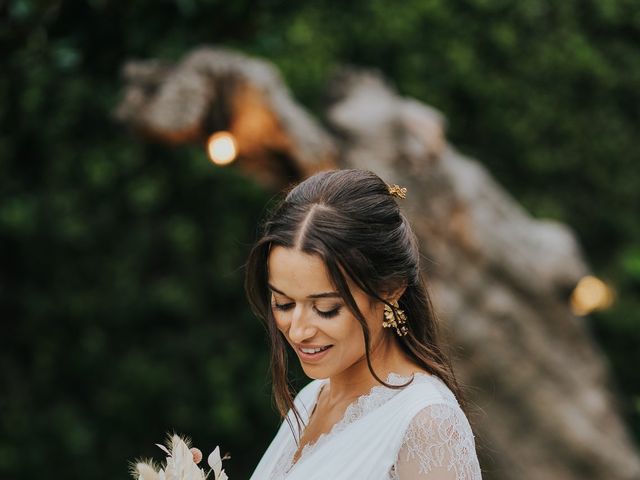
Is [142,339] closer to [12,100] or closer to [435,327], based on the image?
[12,100]

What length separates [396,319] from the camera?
208 cm

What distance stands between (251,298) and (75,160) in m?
4.34

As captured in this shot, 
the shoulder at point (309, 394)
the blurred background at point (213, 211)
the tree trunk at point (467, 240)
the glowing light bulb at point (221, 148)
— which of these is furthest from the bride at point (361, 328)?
the blurred background at point (213, 211)

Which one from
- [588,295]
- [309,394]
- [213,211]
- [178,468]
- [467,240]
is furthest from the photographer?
[213,211]

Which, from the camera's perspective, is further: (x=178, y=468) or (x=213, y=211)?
(x=213, y=211)

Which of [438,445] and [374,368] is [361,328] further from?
[438,445]

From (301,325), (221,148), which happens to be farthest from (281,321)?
(221,148)

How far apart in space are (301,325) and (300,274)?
0.10 meters

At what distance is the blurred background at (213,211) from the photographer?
622cm

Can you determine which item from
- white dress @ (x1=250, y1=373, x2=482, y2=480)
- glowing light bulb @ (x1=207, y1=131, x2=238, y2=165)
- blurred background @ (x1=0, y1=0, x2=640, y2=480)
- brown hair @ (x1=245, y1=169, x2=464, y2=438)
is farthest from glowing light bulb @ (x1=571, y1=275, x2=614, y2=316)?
white dress @ (x1=250, y1=373, x2=482, y2=480)

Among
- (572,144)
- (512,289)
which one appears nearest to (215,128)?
(512,289)

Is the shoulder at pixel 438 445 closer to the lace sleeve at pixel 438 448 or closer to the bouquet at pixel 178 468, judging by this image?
the lace sleeve at pixel 438 448

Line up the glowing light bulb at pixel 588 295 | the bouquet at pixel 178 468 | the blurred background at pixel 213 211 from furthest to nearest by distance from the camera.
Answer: the blurred background at pixel 213 211 → the glowing light bulb at pixel 588 295 → the bouquet at pixel 178 468

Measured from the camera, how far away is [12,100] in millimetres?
4238
